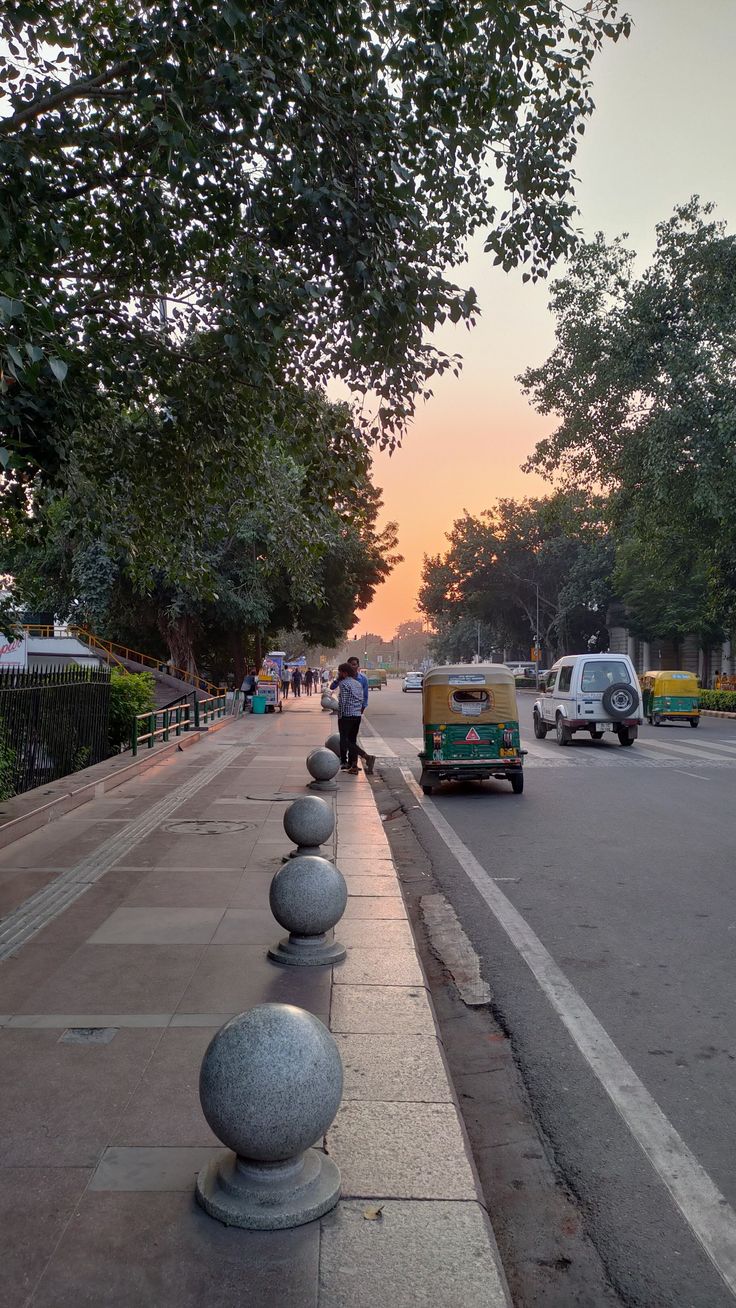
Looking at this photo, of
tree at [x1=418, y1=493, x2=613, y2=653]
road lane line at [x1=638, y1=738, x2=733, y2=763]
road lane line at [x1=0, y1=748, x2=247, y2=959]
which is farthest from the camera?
tree at [x1=418, y1=493, x2=613, y2=653]

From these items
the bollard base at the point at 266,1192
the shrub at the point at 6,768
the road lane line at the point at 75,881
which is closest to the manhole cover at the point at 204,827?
the road lane line at the point at 75,881

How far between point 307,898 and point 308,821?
2.22m

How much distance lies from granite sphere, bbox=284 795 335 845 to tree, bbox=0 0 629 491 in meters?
3.21

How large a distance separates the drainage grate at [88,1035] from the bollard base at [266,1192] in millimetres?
1363

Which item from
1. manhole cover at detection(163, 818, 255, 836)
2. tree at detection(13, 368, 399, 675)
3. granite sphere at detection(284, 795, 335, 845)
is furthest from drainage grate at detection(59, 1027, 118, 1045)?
manhole cover at detection(163, 818, 255, 836)

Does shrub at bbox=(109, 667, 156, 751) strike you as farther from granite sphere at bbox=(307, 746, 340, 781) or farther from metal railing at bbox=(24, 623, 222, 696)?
metal railing at bbox=(24, 623, 222, 696)

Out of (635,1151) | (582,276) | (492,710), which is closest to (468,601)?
(582,276)

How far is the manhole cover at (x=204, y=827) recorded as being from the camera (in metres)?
10.1

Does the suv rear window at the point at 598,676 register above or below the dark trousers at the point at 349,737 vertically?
above

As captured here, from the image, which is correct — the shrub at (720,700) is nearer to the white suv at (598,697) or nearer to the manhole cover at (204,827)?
the white suv at (598,697)

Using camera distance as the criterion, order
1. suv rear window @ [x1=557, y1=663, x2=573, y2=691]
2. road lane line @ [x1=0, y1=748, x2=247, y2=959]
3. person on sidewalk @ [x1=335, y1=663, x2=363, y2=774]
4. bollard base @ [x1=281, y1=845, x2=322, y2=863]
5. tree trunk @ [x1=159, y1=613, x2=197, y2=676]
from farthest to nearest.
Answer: tree trunk @ [x1=159, y1=613, x2=197, y2=676]
suv rear window @ [x1=557, y1=663, x2=573, y2=691]
person on sidewalk @ [x1=335, y1=663, x2=363, y2=774]
bollard base @ [x1=281, y1=845, x2=322, y2=863]
road lane line @ [x1=0, y1=748, x2=247, y2=959]

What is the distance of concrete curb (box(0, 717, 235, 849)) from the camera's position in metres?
9.73

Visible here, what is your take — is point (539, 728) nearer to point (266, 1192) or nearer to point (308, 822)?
point (308, 822)

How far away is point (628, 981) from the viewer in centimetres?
566
